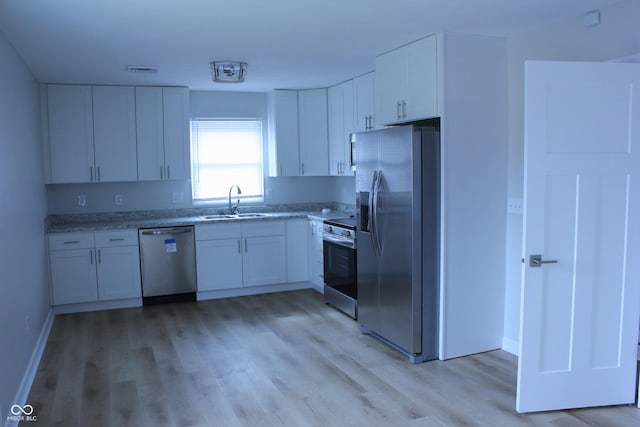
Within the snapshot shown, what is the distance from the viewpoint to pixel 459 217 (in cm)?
389

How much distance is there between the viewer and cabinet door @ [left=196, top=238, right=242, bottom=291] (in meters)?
5.85

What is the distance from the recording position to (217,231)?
19.3ft

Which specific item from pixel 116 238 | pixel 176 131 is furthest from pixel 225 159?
pixel 116 238

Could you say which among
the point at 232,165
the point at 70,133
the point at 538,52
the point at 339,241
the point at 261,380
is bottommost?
the point at 261,380

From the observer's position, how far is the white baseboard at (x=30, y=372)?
3.15 m

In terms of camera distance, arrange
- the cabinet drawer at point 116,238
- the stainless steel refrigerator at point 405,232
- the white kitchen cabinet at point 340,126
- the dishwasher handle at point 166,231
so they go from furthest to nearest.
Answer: the white kitchen cabinet at point 340,126 → the dishwasher handle at point 166,231 → the cabinet drawer at point 116,238 → the stainless steel refrigerator at point 405,232

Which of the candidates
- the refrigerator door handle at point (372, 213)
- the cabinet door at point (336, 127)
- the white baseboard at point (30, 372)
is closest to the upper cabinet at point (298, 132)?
the cabinet door at point (336, 127)

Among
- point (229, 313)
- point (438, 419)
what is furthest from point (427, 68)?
point (229, 313)

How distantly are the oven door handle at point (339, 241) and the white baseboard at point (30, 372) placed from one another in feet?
9.06

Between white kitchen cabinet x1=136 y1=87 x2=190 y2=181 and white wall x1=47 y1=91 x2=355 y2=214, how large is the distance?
30 cm

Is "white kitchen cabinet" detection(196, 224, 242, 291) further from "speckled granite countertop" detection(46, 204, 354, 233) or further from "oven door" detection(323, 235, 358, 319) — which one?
"oven door" detection(323, 235, 358, 319)

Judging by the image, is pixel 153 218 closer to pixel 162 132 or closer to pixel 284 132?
pixel 162 132

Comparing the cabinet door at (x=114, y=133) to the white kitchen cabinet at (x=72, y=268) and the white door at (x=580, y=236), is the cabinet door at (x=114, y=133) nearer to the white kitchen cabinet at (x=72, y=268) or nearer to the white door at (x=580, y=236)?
the white kitchen cabinet at (x=72, y=268)

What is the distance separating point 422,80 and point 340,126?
83.6 inches
